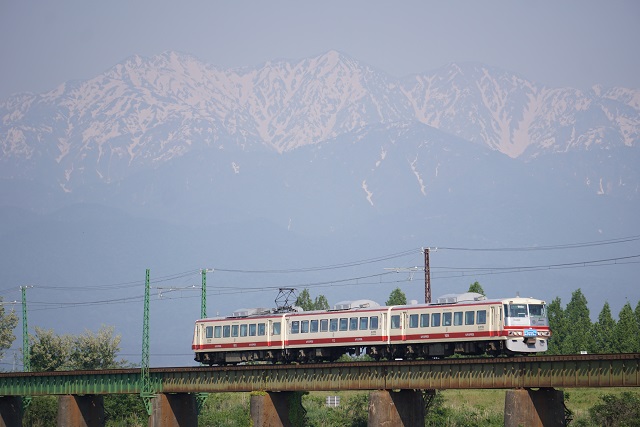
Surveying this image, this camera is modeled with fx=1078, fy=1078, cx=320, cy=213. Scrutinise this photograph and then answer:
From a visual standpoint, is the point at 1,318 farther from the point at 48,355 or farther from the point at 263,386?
the point at 263,386

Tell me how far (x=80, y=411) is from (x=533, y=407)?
42.5 meters

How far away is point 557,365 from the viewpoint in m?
58.6

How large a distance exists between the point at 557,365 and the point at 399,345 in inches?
625

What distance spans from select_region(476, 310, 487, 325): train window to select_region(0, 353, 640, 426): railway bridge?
4045mm

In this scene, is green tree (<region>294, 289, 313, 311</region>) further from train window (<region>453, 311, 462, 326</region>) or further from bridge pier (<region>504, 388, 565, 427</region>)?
bridge pier (<region>504, 388, 565, 427</region>)

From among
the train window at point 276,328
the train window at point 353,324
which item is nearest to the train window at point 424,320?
the train window at point 353,324

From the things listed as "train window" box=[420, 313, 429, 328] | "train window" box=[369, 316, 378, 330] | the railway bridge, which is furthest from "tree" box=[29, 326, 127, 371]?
"train window" box=[420, 313, 429, 328]

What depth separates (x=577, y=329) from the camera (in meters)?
149

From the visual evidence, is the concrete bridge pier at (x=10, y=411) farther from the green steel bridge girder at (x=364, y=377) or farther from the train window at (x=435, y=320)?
the train window at (x=435, y=320)

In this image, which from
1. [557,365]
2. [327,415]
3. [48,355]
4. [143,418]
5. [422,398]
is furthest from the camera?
[48,355]

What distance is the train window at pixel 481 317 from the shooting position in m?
66.8

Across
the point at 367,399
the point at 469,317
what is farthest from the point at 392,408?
the point at 367,399

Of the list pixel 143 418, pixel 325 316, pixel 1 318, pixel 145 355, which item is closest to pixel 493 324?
pixel 325 316

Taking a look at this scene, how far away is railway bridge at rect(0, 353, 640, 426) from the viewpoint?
58.4 meters
